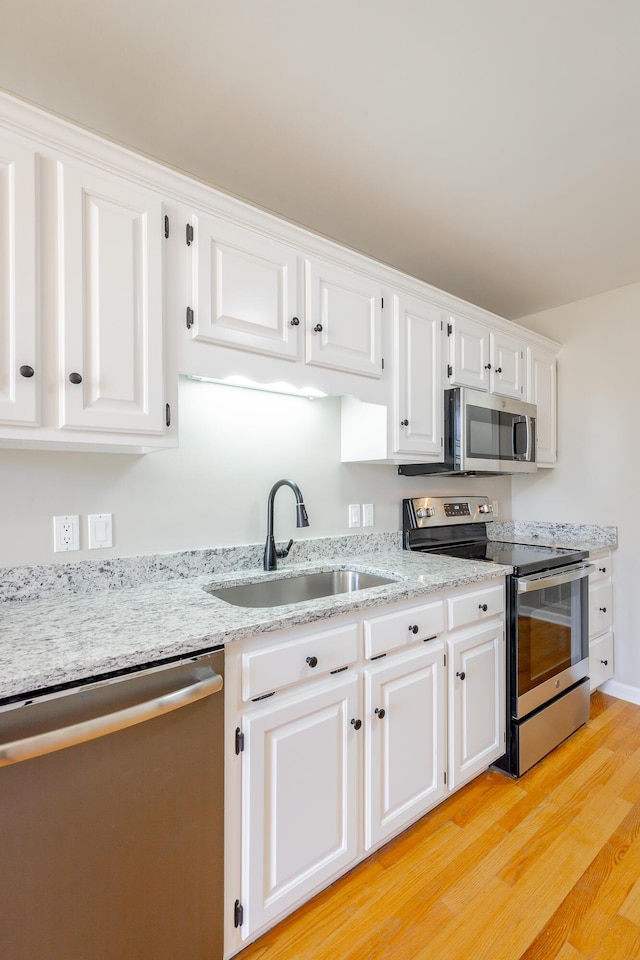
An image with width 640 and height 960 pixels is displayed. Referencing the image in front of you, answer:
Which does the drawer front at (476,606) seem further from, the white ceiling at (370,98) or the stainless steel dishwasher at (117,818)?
the white ceiling at (370,98)

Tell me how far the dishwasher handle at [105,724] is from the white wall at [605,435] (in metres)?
2.63

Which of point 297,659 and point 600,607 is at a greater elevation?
point 297,659

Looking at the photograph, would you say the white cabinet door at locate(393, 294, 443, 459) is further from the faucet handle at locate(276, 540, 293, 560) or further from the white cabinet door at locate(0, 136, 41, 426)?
the white cabinet door at locate(0, 136, 41, 426)

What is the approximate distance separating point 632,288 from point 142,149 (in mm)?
2681

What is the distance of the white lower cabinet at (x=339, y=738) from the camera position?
1.19m

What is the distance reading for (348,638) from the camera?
1.41 meters

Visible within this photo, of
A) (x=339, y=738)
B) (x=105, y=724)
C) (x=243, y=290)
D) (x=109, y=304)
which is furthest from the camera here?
(x=243, y=290)

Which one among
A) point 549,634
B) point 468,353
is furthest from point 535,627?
point 468,353

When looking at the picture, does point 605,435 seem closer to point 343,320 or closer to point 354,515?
point 354,515

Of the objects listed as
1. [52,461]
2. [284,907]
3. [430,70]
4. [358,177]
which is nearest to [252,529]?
[52,461]

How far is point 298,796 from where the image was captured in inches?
50.5

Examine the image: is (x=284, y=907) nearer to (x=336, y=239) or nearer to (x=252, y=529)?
(x=252, y=529)

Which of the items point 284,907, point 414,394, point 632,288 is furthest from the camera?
point 632,288

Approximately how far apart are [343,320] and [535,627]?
62.6 inches
